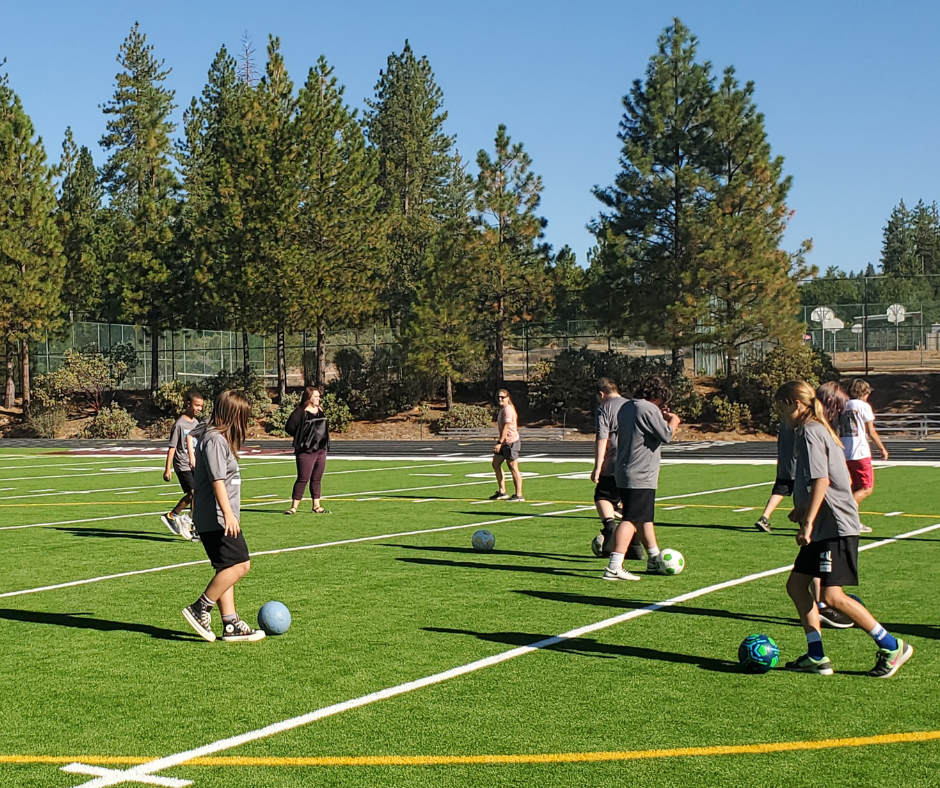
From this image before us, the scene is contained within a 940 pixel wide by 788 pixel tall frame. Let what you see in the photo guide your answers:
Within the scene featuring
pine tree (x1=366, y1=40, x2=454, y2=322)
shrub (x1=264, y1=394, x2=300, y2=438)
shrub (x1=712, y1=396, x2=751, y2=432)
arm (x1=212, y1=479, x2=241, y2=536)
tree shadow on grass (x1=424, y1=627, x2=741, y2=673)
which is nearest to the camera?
tree shadow on grass (x1=424, y1=627, x2=741, y2=673)

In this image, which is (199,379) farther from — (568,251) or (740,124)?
(740,124)

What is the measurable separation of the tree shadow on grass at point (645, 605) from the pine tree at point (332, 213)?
39.5 metres

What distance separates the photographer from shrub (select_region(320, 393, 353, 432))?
48428mm

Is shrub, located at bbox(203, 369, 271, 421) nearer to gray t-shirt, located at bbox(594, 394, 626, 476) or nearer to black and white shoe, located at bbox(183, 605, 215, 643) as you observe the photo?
gray t-shirt, located at bbox(594, 394, 626, 476)

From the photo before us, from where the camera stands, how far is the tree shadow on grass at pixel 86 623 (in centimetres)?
909

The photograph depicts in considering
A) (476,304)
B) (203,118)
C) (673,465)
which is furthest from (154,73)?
(673,465)

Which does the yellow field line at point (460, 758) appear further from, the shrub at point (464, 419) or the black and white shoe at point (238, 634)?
the shrub at point (464, 419)

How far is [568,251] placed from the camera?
174 ft

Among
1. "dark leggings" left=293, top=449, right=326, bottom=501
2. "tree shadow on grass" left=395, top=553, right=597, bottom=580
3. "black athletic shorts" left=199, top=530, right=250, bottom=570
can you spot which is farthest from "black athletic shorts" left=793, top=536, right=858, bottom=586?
"dark leggings" left=293, top=449, right=326, bottom=501

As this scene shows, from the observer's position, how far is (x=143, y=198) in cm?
5631

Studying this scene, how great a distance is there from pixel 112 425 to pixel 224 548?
41.8m

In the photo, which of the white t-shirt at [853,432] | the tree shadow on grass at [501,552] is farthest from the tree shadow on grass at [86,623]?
the white t-shirt at [853,432]

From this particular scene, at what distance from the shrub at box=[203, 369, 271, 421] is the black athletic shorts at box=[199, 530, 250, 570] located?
4050 cm

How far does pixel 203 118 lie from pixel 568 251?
33.9 meters
